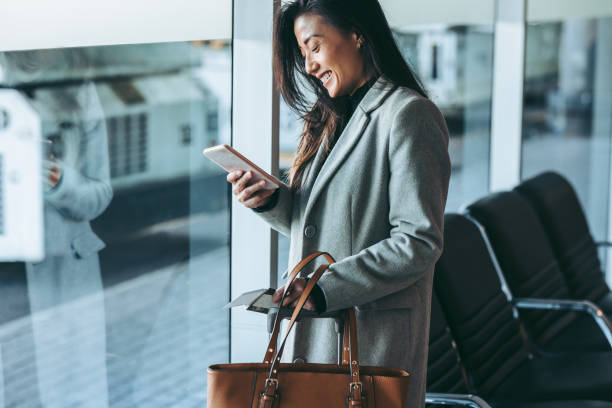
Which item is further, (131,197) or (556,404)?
(556,404)

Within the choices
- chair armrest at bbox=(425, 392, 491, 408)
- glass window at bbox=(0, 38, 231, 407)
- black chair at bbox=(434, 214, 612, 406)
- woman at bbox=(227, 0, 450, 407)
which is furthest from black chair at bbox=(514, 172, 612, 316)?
woman at bbox=(227, 0, 450, 407)

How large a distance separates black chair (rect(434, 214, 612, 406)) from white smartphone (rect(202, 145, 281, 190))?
81 cm

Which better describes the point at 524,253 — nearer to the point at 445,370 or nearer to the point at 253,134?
the point at 445,370

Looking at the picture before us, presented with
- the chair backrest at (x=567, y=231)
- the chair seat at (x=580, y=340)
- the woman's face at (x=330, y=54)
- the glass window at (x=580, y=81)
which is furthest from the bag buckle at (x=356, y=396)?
the glass window at (x=580, y=81)

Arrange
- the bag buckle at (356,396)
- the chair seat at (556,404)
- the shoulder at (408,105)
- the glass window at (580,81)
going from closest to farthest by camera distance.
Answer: the bag buckle at (356,396), the shoulder at (408,105), the chair seat at (556,404), the glass window at (580,81)

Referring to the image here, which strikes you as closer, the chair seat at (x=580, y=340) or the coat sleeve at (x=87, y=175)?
the coat sleeve at (x=87, y=175)

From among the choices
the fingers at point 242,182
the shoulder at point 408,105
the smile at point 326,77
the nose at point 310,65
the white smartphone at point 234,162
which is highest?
the nose at point 310,65

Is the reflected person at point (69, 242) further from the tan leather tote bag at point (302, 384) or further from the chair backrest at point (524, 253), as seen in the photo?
the chair backrest at point (524, 253)

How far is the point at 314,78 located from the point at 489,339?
1131mm

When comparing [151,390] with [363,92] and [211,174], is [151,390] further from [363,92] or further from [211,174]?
[363,92]

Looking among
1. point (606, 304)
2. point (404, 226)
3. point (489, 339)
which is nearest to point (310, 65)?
point (404, 226)

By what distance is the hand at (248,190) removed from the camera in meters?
1.44

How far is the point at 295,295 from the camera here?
1301 mm

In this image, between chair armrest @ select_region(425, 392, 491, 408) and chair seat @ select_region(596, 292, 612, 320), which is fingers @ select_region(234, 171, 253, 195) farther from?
chair seat @ select_region(596, 292, 612, 320)
